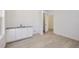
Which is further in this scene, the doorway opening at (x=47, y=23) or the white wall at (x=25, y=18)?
the doorway opening at (x=47, y=23)

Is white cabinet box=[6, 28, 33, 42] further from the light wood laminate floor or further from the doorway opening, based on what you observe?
the doorway opening

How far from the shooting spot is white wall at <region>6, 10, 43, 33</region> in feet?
7.20

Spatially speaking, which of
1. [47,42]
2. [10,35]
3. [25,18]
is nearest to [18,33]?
[10,35]

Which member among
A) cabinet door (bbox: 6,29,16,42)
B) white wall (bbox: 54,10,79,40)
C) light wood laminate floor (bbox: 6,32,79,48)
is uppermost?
white wall (bbox: 54,10,79,40)

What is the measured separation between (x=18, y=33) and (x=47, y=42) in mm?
657

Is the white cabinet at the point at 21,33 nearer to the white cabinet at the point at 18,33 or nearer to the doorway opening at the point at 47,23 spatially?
the white cabinet at the point at 18,33

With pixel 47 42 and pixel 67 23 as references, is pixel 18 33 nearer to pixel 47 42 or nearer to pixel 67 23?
pixel 47 42

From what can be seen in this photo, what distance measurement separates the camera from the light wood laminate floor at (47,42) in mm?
2252

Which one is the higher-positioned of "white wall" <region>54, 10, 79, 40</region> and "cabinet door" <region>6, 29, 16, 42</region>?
"white wall" <region>54, 10, 79, 40</region>

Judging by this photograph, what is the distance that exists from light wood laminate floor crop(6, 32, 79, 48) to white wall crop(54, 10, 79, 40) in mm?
116

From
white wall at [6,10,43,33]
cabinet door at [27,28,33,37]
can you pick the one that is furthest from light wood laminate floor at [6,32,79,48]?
white wall at [6,10,43,33]

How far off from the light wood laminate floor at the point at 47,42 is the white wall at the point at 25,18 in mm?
210

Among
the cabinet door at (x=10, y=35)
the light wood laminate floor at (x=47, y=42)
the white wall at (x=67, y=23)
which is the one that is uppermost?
the white wall at (x=67, y=23)

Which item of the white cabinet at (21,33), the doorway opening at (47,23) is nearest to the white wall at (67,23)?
the doorway opening at (47,23)
